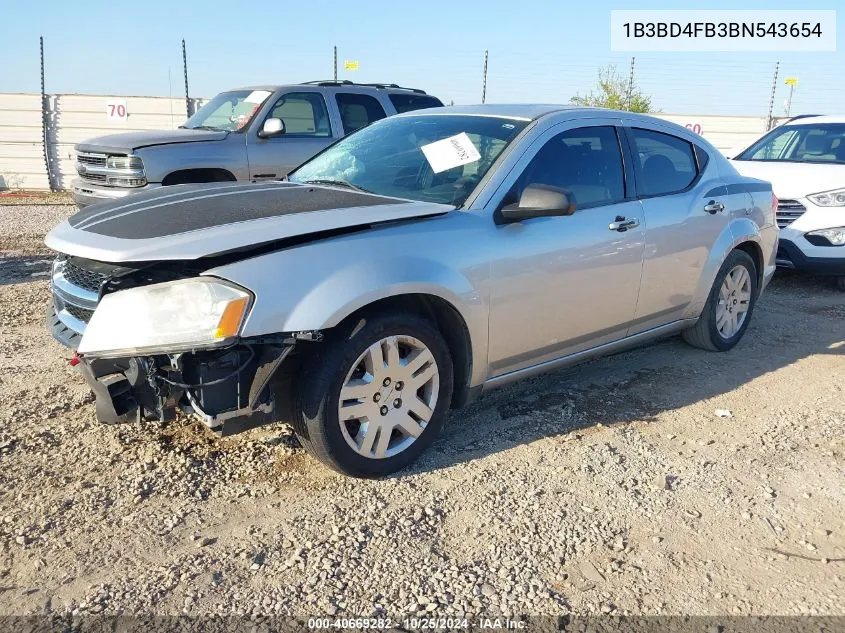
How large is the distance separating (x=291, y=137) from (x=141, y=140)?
5.67 ft

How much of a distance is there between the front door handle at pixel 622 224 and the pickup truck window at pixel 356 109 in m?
5.64

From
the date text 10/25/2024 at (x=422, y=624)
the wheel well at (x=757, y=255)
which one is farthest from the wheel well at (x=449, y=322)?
the wheel well at (x=757, y=255)

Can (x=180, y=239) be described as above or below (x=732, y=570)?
above

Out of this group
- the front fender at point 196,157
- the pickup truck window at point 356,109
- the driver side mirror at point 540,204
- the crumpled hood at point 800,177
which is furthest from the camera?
the pickup truck window at point 356,109

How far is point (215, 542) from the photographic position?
2803mm

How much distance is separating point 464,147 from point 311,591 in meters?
2.36

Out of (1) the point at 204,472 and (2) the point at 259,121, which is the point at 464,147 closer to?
(1) the point at 204,472

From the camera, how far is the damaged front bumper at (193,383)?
2.79 m

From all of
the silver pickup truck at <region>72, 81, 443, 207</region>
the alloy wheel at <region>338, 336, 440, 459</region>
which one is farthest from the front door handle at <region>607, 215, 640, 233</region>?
the silver pickup truck at <region>72, 81, 443, 207</region>

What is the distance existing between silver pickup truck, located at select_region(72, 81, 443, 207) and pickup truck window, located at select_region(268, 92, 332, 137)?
12mm

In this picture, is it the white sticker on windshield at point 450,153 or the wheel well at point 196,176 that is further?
the wheel well at point 196,176

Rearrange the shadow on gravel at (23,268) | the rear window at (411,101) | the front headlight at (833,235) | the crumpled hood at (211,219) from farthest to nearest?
the rear window at (411,101)
the front headlight at (833,235)
the shadow on gravel at (23,268)
the crumpled hood at (211,219)

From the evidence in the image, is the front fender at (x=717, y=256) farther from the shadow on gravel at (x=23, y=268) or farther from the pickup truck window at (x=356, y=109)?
the shadow on gravel at (x=23, y=268)

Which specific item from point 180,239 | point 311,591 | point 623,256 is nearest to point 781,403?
point 623,256
